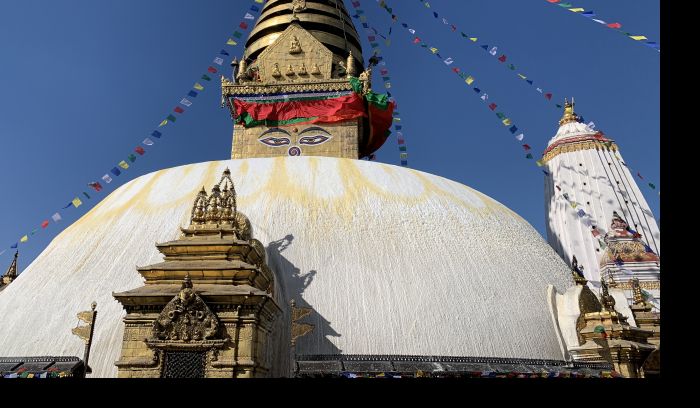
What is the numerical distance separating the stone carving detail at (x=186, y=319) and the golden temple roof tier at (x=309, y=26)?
1484 cm

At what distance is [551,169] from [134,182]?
17.2 metres

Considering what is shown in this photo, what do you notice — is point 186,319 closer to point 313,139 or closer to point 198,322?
point 198,322

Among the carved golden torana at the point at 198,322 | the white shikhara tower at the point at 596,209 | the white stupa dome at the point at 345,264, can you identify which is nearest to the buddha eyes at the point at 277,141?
the white stupa dome at the point at 345,264

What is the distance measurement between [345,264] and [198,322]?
10.0 feet

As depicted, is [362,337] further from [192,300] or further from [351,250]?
[192,300]

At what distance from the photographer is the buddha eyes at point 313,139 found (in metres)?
16.1

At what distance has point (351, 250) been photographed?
820 cm

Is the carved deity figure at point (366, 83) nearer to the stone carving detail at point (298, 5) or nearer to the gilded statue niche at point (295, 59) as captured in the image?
the gilded statue niche at point (295, 59)

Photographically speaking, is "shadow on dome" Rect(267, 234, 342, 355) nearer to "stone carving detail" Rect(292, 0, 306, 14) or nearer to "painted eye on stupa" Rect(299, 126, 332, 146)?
"painted eye on stupa" Rect(299, 126, 332, 146)

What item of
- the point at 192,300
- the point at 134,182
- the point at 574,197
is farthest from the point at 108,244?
the point at 574,197

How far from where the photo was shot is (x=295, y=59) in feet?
57.2

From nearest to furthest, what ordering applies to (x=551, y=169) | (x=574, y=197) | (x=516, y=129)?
(x=516, y=129)
(x=574, y=197)
(x=551, y=169)

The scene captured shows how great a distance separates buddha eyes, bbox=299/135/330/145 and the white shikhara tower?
8.54m

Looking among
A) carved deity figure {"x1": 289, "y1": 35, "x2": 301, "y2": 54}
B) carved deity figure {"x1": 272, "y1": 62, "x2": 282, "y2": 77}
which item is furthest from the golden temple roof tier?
carved deity figure {"x1": 272, "y1": 62, "x2": 282, "y2": 77}
